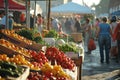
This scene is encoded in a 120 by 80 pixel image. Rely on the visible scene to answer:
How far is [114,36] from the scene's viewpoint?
1628 cm

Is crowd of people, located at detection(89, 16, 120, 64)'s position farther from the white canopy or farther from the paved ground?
the white canopy

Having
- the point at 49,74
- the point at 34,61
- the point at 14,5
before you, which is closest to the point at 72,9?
the point at 14,5

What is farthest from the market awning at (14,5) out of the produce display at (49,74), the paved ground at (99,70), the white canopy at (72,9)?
the white canopy at (72,9)

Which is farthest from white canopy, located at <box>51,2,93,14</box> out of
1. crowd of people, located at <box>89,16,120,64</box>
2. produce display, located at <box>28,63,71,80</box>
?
produce display, located at <box>28,63,71,80</box>

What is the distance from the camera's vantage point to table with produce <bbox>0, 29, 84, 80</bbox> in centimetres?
577

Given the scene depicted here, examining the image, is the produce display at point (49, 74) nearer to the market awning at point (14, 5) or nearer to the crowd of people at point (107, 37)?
the crowd of people at point (107, 37)

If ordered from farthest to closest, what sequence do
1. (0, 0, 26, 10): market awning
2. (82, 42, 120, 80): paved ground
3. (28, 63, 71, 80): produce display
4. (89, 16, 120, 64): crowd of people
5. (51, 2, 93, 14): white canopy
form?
1. (51, 2, 93, 14): white canopy
2. (0, 0, 26, 10): market awning
3. (89, 16, 120, 64): crowd of people
4. (82, 42, 120, 80): paved ground
5. (28, 63, 71, 80): produce display

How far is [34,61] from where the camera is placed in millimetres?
8062

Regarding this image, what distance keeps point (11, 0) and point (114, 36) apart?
15.5ft

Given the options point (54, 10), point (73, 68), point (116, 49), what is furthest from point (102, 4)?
point (73, 68)

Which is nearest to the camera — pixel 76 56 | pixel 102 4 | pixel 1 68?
pixel 1 68

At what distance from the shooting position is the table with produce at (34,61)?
577 cm

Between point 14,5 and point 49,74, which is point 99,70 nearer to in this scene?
point 14,5

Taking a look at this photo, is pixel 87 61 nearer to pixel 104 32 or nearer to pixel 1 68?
pixel 104 32
